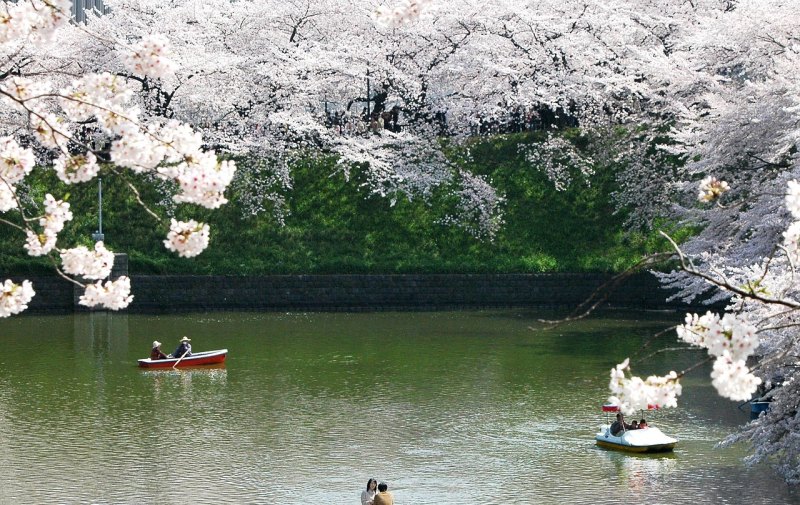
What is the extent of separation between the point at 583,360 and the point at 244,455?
13376mm

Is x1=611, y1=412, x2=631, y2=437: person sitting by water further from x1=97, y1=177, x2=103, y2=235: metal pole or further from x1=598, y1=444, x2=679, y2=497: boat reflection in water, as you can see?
x1=97, y1=177, x2=103, y2=235: metal pole

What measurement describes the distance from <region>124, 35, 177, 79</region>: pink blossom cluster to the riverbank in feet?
118

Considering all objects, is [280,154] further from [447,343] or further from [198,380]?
[198,380]

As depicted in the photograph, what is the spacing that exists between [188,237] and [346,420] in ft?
56.2

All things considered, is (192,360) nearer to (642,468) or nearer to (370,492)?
(642,468)

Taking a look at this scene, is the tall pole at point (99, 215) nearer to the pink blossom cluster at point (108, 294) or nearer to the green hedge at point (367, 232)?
the green hedge at point (367, 232)

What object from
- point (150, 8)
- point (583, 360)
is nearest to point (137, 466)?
point (583, 360)

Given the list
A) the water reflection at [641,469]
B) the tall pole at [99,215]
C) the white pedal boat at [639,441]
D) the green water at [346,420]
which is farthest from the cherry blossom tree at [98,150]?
the tall pole at [99,215]

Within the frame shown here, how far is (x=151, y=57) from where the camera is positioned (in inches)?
337

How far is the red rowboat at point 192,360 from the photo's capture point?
104 ft

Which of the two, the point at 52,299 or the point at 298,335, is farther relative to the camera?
the point at 52,299

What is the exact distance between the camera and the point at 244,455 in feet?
72.8

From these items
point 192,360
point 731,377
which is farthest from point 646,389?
point 192,360

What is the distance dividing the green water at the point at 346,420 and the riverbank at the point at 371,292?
4.46 metres
